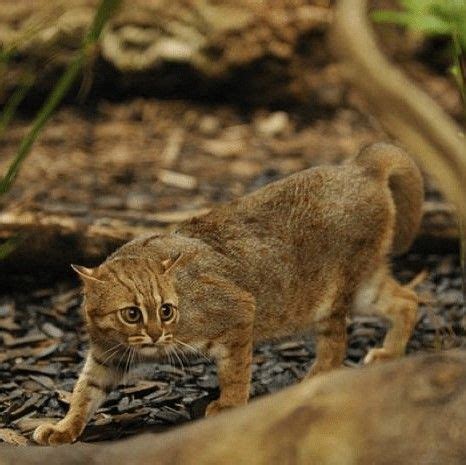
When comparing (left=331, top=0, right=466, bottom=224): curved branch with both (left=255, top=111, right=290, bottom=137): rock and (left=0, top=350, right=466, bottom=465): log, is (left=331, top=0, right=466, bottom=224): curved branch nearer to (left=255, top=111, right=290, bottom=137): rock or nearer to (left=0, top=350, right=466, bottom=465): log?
(left=0, top=350, right=466, bottom=465): log

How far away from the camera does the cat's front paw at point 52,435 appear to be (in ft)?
16.0

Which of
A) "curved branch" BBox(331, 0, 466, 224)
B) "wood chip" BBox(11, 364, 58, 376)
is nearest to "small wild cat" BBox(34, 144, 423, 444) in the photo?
"wood chip" BBox(11, 364, 58, 376)

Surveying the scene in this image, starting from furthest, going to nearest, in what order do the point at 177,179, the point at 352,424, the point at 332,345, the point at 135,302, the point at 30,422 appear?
the point at 177,179 → the point at 332,345 → the point at 30,422 → the point at 135,302 → the point at 352,424

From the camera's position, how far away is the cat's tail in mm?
5703

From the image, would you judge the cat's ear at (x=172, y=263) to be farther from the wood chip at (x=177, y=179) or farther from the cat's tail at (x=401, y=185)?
the wood chip at (x=177, y=179)

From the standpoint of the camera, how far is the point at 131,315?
4.77 m

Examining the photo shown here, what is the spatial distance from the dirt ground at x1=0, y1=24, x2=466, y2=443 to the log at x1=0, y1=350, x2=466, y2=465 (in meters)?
1.86

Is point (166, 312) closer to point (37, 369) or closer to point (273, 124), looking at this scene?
point (37, 369)

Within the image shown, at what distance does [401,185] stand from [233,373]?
148 centimetres

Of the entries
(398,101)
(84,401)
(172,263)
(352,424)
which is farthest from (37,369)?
(398,101)

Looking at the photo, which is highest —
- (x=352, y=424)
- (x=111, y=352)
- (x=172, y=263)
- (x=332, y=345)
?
(x=352, y=424)

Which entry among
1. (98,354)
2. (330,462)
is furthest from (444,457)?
(98,354)

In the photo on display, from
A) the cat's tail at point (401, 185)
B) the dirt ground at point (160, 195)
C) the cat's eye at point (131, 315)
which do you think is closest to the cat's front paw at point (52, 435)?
the dirt ground at point (160, 195)

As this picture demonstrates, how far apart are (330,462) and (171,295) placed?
187 centimetres
